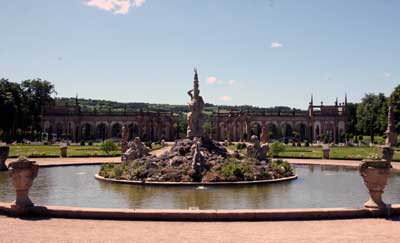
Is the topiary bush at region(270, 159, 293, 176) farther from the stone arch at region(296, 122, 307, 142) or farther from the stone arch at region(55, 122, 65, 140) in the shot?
the stone arch at region(55, 122, 65, 140)

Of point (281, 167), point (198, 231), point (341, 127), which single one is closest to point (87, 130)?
point (341, 127)

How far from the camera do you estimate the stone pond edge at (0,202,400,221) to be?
Answer: 10.7 metres

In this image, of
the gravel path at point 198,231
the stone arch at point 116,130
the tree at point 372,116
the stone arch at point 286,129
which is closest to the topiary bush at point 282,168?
the gravel path at point 198,231

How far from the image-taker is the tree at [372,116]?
72.9 metres

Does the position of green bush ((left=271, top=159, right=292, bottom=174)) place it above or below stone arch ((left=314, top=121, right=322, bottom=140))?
below

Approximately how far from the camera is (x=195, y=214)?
10711 mm

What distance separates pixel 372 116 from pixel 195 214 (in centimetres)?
7626

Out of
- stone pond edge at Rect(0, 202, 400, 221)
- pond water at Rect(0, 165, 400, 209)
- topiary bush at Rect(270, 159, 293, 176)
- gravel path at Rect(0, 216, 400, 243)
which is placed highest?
topiary bush at Rect(270, 159, 293, 176)

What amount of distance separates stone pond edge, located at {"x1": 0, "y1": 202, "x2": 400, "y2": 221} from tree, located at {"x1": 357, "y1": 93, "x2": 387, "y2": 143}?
2506 inches

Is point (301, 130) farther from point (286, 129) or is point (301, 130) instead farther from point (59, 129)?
point (59, 129)

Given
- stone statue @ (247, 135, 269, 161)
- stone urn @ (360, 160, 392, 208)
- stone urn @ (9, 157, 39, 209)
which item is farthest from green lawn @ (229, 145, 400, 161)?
stone urn @ (9, 157, 39, 209)

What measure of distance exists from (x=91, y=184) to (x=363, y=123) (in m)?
77.9

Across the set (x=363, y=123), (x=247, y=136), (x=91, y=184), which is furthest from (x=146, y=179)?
(x=363, y=123)

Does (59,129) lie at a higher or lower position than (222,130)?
lower
